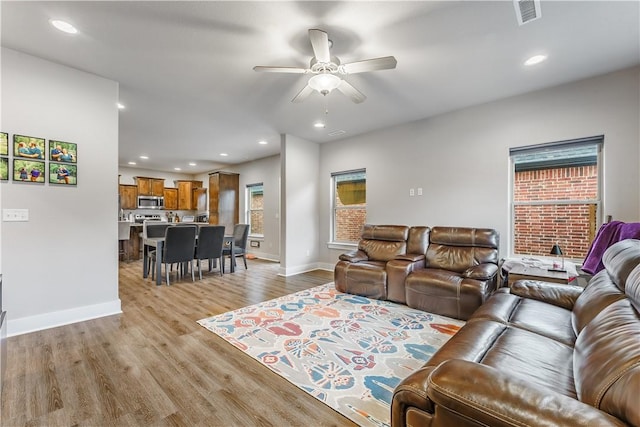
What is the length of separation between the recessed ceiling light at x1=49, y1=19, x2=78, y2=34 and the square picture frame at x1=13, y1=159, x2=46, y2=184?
131 centimetres

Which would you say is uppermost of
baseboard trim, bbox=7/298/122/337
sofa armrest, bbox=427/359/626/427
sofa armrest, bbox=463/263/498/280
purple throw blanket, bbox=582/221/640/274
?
purple throw blanket, bbox=582/221/640/274

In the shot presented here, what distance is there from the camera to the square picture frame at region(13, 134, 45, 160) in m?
2.62

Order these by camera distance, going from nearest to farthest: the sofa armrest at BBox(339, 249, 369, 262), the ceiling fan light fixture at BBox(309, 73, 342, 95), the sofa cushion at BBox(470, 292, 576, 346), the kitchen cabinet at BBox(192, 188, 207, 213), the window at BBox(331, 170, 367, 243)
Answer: the sofa cushion at BBox(470, 292, 576, 346)
the ceiling fan light fixture at BBox(309, 73, 342, 95)
the sofa armrest at BBox(339, 249, 369, 262)
the window at BBox(331, 170, 367, 243)
the kitchen cabinet at BBox(192, 188, 207, 213)

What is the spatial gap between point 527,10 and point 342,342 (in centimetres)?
311

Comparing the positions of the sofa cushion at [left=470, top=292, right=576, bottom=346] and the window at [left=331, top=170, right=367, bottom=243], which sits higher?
the window at [left=331, top=170, right=367, bottom=243]

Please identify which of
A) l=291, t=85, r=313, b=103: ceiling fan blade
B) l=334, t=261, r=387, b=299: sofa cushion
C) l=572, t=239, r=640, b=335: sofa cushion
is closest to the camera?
l=572, t=239, r=640, b=335: sofa cushion

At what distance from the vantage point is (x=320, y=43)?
2119mm

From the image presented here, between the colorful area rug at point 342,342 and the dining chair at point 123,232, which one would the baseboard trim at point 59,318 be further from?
the dining chair at point 123,232

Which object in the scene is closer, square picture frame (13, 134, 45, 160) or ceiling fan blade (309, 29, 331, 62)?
ceiling fan blade (309, 29, 331, 62)

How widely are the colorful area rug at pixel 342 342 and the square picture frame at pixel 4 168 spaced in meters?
2.35

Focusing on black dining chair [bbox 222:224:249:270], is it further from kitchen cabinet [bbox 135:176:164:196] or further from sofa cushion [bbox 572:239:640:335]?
sofa cushion [bbox 572:239:640:335]

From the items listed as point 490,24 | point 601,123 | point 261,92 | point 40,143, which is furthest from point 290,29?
point 601,123

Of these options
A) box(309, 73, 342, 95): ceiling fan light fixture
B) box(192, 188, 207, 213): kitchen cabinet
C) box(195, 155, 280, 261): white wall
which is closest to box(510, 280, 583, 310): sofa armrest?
box(309, 73, 342, 95): ceiling fan light fixture

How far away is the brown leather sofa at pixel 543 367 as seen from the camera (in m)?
0.79
